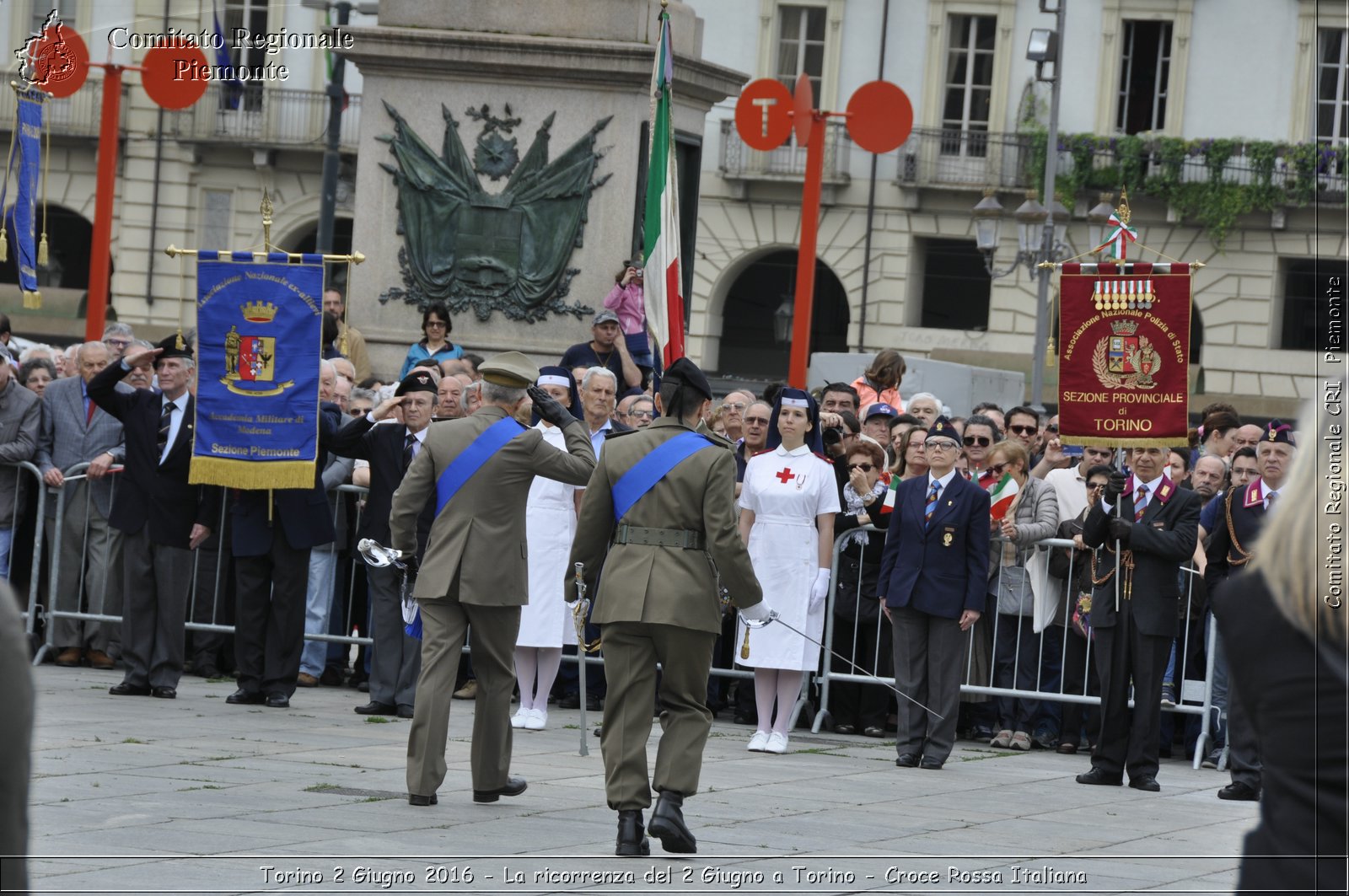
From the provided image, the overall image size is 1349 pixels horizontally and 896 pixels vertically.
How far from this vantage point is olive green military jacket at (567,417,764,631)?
802 cm

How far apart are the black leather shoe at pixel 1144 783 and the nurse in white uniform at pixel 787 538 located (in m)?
1.88

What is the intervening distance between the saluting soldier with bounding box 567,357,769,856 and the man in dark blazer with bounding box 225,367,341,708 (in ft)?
13.5

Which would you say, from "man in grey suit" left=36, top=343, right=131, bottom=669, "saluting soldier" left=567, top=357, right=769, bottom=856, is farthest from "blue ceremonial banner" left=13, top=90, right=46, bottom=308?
"saluting soldier" left=567, top=357, right=769, bottom=856

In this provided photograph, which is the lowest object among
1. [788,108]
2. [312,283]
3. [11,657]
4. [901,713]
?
[901,713]

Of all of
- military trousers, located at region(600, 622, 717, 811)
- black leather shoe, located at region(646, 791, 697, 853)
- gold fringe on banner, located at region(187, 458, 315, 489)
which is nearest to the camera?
black leather shoe, located at region(646, 791, 697, 853)

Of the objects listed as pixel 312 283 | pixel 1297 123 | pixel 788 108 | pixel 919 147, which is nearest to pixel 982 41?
pixel 919 147

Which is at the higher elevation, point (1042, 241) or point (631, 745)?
point (1042, 241)

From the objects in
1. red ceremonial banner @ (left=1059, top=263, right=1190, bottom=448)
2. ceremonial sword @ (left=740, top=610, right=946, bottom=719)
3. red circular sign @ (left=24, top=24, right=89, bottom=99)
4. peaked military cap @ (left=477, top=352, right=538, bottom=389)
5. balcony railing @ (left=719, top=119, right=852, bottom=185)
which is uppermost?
balcony railing @ (left=719, top=119, right=852, bottom=185)

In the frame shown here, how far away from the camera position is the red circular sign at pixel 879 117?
16.3 meters

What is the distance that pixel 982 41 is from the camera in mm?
41094

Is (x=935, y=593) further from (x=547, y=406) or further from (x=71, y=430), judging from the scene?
(x=71, y=430)

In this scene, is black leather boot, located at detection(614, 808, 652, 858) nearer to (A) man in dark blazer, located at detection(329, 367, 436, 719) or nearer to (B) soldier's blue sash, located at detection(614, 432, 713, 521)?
(B) soldier's blue sash, located at detection(614, 432, 713, 521)

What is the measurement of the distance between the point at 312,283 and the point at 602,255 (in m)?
2.75

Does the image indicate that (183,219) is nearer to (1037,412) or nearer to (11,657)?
(1037,412)
